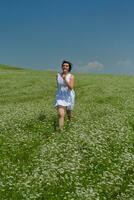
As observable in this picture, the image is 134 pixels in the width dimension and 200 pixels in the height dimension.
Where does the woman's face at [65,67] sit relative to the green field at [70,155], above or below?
above

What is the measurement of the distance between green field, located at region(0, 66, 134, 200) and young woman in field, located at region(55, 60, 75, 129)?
97 centimetres

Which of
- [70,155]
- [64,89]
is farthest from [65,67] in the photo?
[70,155]

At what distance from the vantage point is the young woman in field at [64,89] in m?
25.2

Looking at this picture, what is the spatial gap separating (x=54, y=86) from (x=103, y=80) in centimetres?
643

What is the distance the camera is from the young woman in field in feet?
82.6

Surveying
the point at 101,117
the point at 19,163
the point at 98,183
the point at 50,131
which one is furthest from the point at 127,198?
the point at 101,117

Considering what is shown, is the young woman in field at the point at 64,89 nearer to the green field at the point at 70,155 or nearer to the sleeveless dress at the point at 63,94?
the sleeveless dress at the point at 63,94

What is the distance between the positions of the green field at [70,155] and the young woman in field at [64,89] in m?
0.97

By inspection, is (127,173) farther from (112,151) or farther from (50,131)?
(50,131)

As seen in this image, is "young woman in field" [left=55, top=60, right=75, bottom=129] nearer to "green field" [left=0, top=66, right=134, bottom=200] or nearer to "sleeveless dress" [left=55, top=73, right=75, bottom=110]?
"sleeveless dress" [left=55, top=73, right=75, bottom=110]

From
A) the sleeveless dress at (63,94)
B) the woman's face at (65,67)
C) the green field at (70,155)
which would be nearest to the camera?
the green field at (70,155)

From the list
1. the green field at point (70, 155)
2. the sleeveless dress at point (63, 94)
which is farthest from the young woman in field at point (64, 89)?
the green field at point (70, 155)

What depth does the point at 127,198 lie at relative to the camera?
50.9 feet

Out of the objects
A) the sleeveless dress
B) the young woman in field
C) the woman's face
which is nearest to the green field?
the young woman in field
